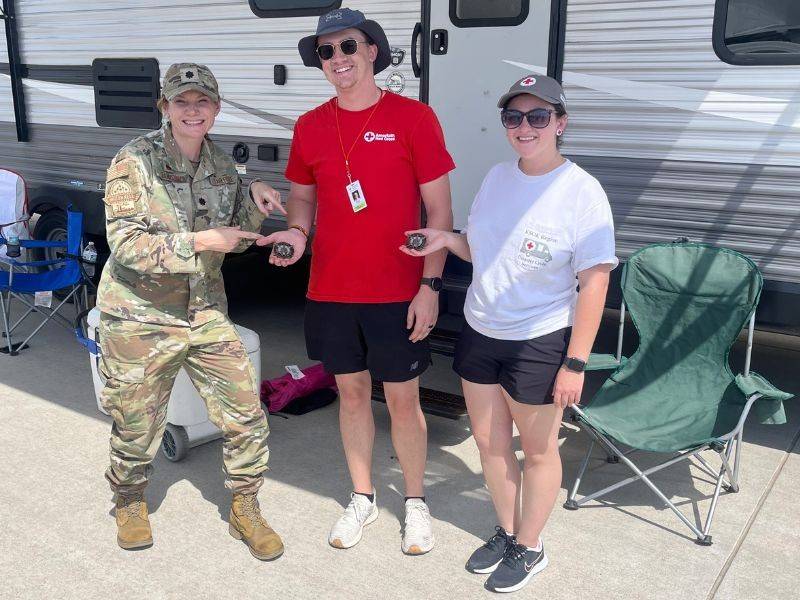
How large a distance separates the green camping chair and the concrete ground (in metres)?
0.14

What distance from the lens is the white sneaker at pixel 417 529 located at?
2674mm

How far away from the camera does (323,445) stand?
11.5 ft

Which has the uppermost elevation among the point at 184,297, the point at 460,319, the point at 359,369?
the point at 184,297

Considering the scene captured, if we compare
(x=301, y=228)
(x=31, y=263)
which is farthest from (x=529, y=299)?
(x=31, y=263)

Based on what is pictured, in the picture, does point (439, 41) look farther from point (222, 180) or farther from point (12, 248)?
point (12, 248)

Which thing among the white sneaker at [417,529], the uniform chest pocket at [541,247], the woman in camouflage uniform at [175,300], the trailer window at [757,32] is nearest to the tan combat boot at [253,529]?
the woman in camouflage uniform at [175,300]

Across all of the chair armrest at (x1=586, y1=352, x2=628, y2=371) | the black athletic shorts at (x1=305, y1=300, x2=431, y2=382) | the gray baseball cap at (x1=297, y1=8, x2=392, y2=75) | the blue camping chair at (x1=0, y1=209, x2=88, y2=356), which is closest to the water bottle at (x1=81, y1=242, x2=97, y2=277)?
the blue camping chair at (x1=0, y1=209, x2=88, y2=356)

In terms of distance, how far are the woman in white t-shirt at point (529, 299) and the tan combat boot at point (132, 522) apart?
1.10 m

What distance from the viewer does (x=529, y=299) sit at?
2.28 m

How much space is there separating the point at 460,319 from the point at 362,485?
4.66 feet

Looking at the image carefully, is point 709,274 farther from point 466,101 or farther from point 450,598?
point 450,598

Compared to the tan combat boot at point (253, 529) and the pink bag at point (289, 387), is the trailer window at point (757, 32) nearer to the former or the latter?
the pink bag at point (289, 387)

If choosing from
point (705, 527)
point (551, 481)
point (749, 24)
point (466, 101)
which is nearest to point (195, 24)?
point (466, 101)

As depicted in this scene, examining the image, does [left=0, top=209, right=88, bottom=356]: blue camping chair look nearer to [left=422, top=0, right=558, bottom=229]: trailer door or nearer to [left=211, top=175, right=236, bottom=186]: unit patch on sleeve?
[left=422, top=0, right=558, bottom=229]: trailer door
